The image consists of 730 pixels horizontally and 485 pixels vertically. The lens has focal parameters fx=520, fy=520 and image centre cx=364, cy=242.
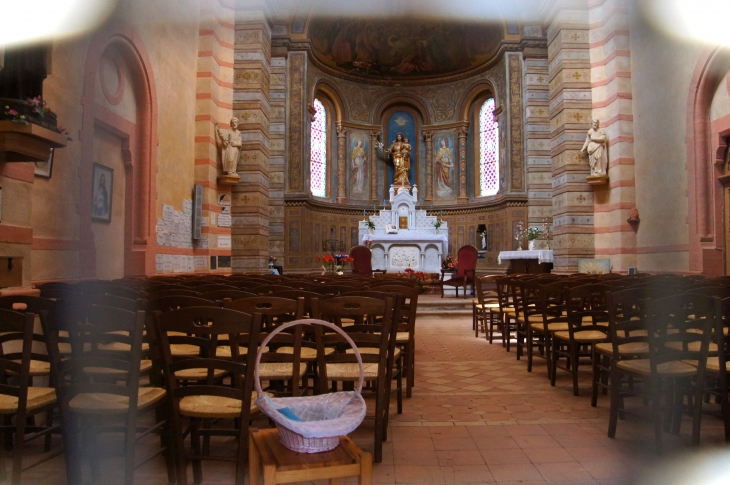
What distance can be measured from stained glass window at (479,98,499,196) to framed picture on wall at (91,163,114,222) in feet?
49.4

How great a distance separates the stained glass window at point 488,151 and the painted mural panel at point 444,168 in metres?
1.19

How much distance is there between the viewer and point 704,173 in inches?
323

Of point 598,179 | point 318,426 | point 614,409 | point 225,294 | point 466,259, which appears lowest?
point 614,409

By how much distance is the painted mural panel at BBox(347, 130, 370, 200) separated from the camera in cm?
2139

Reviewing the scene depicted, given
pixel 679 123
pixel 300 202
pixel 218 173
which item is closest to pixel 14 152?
pixel 218 173

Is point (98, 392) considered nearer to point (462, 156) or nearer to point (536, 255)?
point (536, 255)

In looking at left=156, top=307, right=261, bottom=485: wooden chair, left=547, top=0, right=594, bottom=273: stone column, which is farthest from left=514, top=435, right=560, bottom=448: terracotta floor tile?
left=547, top=0, right=594, bottom=273: stone column

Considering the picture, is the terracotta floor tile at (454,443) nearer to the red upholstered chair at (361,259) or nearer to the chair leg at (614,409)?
the chair leg at (614,409)

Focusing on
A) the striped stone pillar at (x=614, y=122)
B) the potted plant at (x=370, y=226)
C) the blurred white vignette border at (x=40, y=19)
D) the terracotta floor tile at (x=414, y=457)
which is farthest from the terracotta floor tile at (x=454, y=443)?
the potted plant at (x=370, y=226)

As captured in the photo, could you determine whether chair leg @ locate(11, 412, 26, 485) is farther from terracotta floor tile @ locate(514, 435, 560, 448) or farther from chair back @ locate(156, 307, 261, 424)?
terracotta floor tile @ locate(514, 435, 560, 448)

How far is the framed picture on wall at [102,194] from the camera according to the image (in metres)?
7.59

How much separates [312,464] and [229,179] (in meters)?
10.3

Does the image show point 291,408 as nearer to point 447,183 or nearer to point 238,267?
point 238,267

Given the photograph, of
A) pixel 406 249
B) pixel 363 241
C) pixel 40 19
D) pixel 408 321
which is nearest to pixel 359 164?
pixel 363 241
